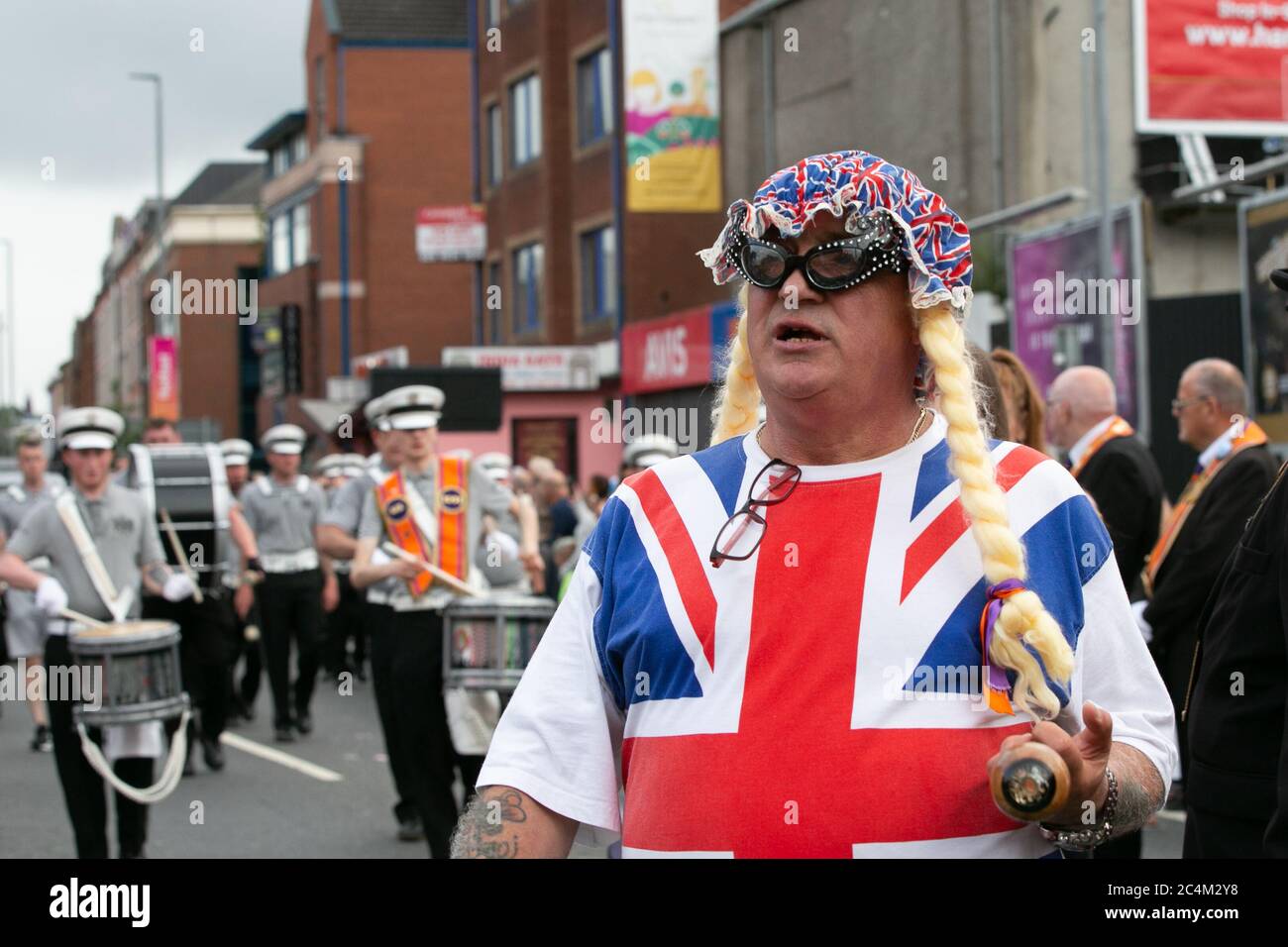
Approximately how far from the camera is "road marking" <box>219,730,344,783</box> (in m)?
11.2

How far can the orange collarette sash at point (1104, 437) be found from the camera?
7324mm

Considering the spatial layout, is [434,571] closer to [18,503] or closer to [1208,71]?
[18,503]

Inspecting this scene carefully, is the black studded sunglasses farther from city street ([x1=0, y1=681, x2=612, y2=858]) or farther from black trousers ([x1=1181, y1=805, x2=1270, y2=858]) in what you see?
city street ([x1=0, y1=681, x2=612, y2=858])

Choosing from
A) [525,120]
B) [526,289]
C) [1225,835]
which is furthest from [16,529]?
[525,120]

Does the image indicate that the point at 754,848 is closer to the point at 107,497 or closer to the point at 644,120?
the point at 107,497

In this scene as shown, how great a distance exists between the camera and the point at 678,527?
2.62 metres

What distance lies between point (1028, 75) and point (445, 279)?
31845mm

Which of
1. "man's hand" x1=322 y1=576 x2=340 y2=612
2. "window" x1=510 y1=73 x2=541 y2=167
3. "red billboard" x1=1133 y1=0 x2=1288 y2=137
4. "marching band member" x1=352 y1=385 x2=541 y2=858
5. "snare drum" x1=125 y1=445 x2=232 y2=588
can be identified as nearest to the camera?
"marching band member" x1=352 y1=385 x2=541 y2=858

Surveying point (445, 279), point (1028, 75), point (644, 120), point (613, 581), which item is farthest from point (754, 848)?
point (445, 279)

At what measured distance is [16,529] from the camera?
12.0 metres

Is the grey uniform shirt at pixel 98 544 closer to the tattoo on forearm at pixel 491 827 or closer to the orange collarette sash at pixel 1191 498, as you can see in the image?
the orange collarette sash at pixel 1191 498

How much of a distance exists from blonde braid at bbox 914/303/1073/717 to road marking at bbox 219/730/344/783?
9.02m

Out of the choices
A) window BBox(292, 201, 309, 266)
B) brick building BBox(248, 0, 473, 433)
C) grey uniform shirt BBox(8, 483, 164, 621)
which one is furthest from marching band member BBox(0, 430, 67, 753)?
window BBox(292, 201, 309, 266)

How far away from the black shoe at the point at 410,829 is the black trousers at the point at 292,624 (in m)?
4.19
